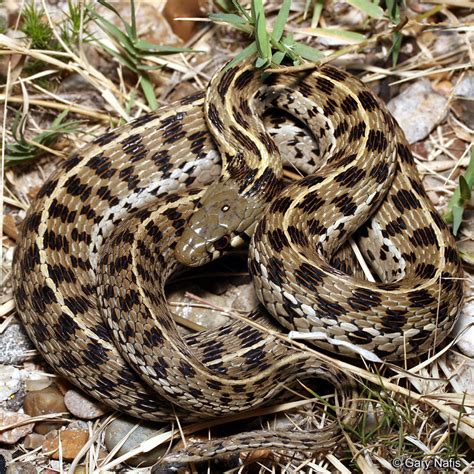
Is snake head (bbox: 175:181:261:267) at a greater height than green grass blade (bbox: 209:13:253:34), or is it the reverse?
green grass blade (bbox: 209:13:253:34)

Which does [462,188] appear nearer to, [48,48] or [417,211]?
[417,211]

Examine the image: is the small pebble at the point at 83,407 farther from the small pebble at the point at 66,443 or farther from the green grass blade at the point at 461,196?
the green grass blade at the point at 461,196

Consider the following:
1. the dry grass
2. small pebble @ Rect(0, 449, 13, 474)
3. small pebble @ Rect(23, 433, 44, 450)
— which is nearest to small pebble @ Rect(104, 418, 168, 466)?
the dry grass

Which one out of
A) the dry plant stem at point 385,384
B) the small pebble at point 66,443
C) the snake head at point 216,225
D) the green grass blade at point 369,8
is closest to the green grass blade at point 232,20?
the green grass blade at point 369,8

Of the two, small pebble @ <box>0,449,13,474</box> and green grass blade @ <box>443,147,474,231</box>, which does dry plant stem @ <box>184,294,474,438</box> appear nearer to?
green grass blade @ <box>443,147,474,231</box>

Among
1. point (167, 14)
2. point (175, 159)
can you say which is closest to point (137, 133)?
point (175, 159)
